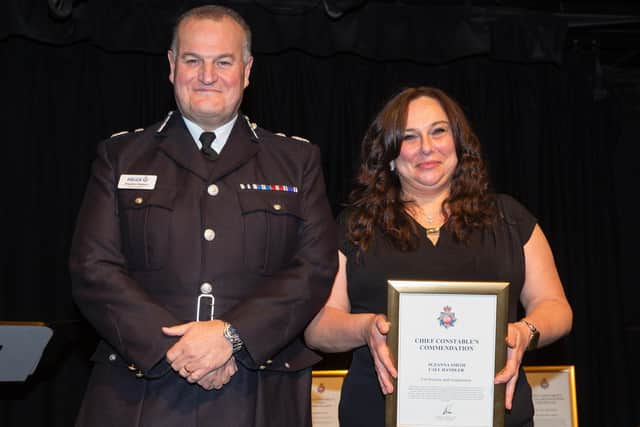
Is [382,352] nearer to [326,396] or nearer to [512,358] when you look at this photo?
[512,358]

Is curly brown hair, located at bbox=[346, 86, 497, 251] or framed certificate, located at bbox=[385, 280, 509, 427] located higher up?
curly brown hair, located at bbox=[346, 86, 497, 251]

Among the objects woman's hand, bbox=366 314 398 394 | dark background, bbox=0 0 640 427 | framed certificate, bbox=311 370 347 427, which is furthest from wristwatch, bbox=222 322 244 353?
dark background, bbox=0 0 640 427

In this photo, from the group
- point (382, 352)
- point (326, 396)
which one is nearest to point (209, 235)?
point (382, 352)

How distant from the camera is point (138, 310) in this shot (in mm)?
2094

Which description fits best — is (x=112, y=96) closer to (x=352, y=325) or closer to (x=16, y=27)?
(x=16, y=27)

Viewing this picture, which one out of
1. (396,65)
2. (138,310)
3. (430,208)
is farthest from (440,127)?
(396,65)

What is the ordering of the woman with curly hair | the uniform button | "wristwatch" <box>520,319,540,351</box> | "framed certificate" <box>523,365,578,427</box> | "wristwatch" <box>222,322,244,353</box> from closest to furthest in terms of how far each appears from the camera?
"wristwatch" <box>222,322,244,353</box> < the uniform button < "wristwatch" <box>520,319,540,351</box> < the woman with curly hair < "framed certificate" <box>523,365,578,427</box>

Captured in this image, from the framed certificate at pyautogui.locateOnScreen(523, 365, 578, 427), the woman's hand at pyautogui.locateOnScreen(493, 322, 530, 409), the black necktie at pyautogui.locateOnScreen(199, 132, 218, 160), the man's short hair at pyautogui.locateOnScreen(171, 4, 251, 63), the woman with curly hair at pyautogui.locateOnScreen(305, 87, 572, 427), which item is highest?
the man's short hair at pyautogui.locateOnScreen(171, 4, 251, 63)

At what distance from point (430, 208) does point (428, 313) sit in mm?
499

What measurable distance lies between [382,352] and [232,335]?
1.47 ft

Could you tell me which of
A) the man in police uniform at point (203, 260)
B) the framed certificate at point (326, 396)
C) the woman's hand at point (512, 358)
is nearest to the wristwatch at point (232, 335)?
the man in police uniform at point (203, 260)

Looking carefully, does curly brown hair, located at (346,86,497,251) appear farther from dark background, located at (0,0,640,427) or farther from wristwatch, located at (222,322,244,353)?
dark background, located at (0,0,640,427)

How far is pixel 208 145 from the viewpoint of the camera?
237 centimetres

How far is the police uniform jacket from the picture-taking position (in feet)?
6.97
